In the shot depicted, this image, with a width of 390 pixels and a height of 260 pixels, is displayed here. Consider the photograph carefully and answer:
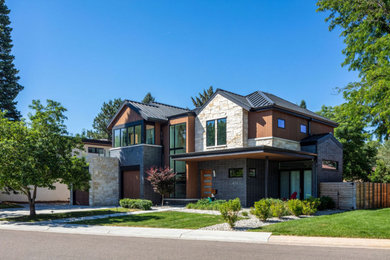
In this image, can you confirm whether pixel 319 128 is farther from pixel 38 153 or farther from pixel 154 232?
pixel 38 153

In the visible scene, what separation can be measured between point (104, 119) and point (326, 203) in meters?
39.5

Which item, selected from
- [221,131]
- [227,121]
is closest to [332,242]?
[227,121]

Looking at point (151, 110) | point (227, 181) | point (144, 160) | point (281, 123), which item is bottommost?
point (227, 181)

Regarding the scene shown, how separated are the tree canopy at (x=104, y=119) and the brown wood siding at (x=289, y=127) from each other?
32.3m

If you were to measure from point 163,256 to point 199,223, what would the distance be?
246 inches

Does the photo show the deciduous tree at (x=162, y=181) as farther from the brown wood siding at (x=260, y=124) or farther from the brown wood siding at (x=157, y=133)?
the brown wood siding at (x=260, y=124)

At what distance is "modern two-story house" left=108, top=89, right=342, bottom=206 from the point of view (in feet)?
72.8

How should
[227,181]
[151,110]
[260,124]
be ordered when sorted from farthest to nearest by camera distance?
[151,110] → [227,181] → [260,124]

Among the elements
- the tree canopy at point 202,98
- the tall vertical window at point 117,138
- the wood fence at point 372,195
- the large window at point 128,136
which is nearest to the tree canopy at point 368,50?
the wood fence at point 372,195

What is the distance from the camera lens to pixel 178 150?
2628 cm

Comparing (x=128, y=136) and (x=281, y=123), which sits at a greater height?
(x=281, y=123)

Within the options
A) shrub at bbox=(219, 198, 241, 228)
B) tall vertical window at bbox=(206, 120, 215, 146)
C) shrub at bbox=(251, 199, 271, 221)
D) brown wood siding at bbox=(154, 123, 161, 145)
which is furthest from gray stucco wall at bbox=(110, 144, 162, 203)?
shrub at bbox=(219, 198, 241, 228)

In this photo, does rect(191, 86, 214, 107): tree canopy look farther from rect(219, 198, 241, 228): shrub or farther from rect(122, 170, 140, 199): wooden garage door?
rect(219, 198, 241, 228): shrub

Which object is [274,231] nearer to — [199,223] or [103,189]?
[199,223]
